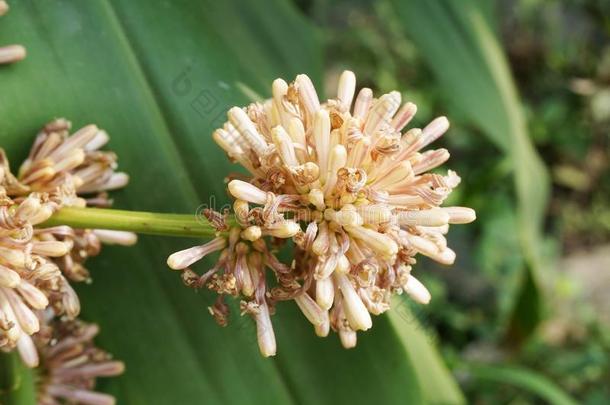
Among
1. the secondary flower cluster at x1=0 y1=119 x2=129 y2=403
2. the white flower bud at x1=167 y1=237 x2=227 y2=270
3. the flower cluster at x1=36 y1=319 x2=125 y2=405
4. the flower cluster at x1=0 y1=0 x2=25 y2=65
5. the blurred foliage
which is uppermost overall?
the flower cluster at x1=0 y1=0 x2=25 y2=65

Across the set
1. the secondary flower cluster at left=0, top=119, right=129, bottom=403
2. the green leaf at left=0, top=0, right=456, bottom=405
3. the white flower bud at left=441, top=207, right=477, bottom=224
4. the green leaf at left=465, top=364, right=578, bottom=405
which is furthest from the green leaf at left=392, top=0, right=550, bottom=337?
the secondary flower cluster at left=0, top=119, right=129, bottom=403

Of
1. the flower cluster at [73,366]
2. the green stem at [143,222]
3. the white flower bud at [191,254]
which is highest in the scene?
the green stem at [143,222]

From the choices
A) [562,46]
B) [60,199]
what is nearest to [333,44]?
[562,46]

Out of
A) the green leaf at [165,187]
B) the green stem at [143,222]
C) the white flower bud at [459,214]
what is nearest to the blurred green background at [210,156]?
the green leaf at [165,187]

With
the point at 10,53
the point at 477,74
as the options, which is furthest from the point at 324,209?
the point at 477,74

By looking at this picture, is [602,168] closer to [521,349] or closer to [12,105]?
[521,349]

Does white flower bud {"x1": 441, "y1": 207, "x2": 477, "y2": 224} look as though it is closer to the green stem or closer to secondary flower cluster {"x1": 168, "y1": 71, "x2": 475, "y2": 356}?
secondary flower cluster {"x1": 168, "y1": 71, "x2": 475, "y2": 356}

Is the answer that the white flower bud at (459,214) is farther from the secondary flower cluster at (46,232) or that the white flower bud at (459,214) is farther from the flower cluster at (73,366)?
the flower cluster at (73,366)
